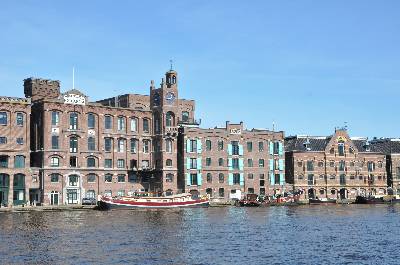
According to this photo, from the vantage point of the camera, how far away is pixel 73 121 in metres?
114

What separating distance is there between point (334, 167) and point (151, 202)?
56.0m

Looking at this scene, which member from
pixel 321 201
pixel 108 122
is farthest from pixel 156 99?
pixel 321 201

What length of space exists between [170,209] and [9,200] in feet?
88.5

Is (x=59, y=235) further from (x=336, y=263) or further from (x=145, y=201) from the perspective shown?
(x=145, y=201)

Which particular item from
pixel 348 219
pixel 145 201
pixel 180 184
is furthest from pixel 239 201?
pixel 348 219

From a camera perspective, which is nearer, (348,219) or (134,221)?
(134,221)

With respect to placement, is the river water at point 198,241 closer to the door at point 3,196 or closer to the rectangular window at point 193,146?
the door at point 3,196

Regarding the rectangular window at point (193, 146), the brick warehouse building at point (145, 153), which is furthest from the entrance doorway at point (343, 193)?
the rectangular window at point (193, 146)

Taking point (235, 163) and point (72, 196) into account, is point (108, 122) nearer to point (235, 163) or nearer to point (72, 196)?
point (72, 196)

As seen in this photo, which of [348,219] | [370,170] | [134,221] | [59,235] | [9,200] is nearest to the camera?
[59,235]

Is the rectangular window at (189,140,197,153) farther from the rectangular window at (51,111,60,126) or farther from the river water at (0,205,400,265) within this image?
the river water at (0,205,400,265)

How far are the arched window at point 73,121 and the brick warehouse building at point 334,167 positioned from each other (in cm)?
5226

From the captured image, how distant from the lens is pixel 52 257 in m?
45.1

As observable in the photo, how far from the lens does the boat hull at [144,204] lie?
102m
